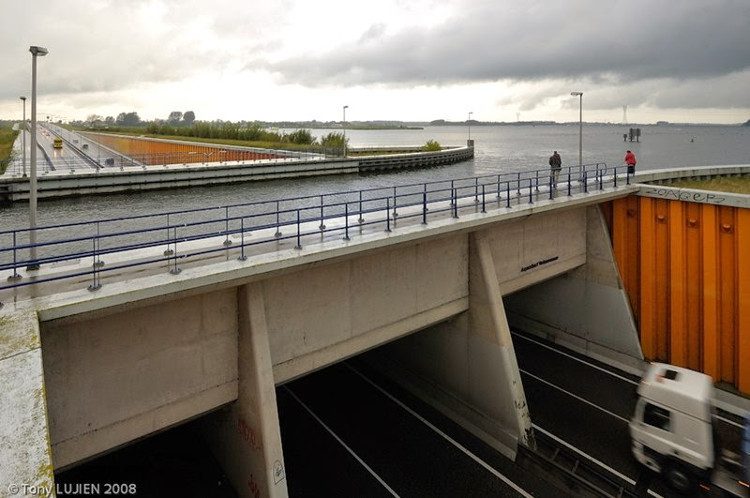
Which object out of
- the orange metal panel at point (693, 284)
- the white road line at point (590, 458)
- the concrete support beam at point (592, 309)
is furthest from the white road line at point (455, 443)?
the orange metal panel at point (693, 284)

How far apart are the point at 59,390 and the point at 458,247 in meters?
9.55

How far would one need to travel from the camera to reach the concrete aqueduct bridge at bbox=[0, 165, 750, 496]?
7.36m

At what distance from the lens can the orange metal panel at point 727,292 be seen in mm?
14695

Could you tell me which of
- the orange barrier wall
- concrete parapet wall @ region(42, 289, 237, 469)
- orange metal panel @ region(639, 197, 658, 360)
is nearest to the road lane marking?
orange metal panel @ region(639, 197, 658, 360)

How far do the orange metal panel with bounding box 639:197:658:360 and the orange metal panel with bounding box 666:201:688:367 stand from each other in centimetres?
56

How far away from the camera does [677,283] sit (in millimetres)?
15898

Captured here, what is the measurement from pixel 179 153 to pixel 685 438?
46.6m

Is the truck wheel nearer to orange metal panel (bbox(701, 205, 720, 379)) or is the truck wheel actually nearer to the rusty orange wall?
the rusty orange wall

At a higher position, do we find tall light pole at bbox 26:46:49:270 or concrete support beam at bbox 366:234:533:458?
tall light pole at bbox 26:46:49:270

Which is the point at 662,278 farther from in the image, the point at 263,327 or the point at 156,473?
the point at 156,473

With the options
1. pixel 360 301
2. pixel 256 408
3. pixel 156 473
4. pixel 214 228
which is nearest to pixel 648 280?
pixel 360 301

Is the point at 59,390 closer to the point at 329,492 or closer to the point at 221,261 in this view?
the point at 221,261

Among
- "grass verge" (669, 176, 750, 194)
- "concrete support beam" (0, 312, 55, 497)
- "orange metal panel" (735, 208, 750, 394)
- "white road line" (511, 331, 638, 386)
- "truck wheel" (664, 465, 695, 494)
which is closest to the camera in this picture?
"concrete support beam" (0, 312, 55, 497)

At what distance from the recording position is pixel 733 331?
48.3ft
